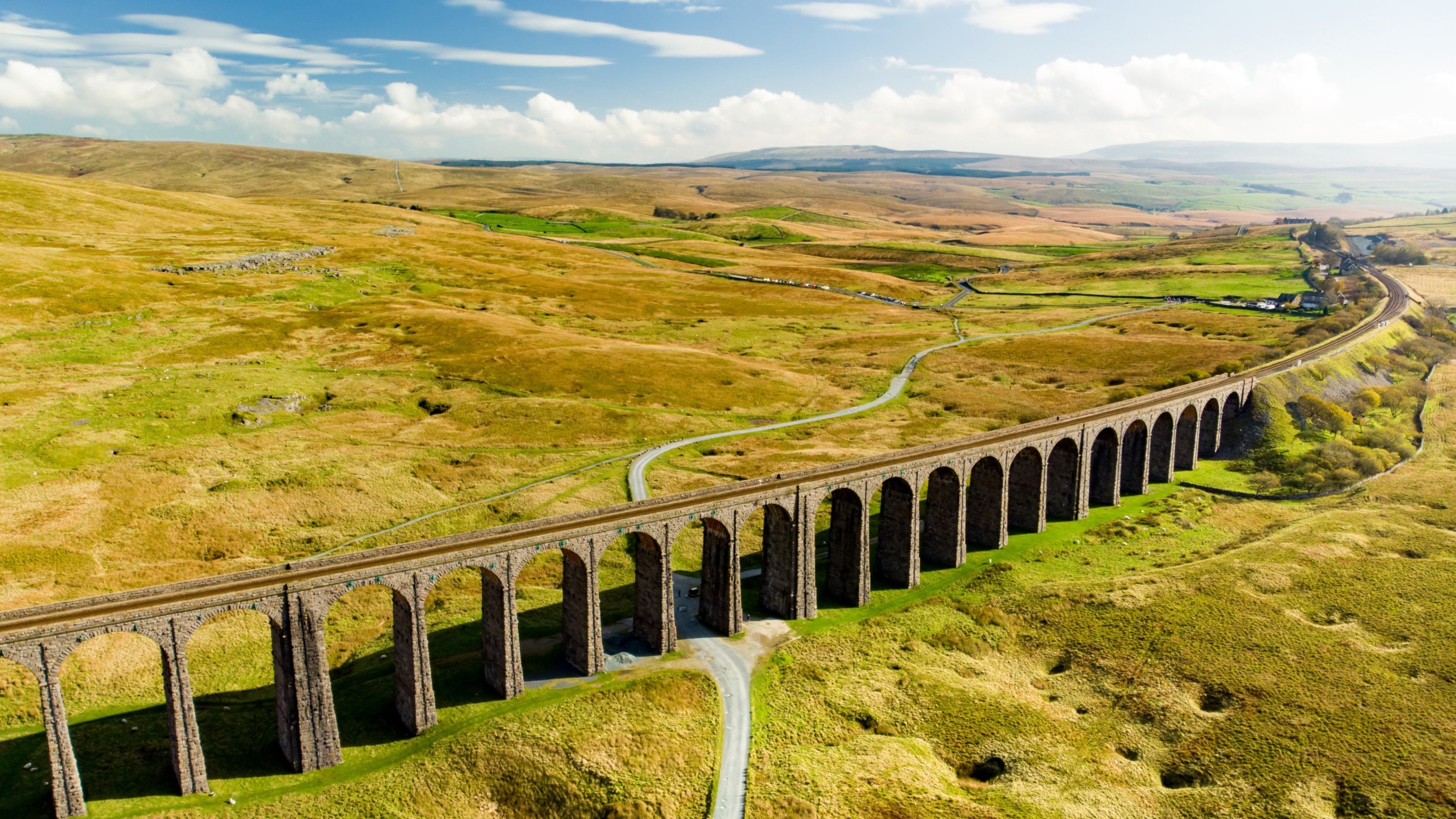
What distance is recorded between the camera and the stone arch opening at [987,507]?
265 feet

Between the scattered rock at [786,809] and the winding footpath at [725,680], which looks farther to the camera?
the winding footpath at [725,680]

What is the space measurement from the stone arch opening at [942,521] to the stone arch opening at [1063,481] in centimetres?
1577

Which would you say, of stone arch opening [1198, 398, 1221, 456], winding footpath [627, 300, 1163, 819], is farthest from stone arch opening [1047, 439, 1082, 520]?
winding footpath [627, 300, 1163, 819]

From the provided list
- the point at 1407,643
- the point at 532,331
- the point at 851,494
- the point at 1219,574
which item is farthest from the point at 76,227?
the point at 1407,643

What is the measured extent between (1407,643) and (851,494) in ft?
136

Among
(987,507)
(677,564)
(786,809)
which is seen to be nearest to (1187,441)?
(987,507)

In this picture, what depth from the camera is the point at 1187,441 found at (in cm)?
10581

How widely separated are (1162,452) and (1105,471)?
44.6 ft

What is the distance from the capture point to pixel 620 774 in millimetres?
49031

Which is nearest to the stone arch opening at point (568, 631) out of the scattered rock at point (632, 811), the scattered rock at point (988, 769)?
the scattered rock at point (632, 811)

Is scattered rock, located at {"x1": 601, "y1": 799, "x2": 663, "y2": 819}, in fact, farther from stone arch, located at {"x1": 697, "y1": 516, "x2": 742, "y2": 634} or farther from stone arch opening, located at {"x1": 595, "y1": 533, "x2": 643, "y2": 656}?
stone arch, located at {"x1": 697, "y1": 516, "x2": 742, "y2": 634}

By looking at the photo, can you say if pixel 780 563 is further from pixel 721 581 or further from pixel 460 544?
pixel 460 544

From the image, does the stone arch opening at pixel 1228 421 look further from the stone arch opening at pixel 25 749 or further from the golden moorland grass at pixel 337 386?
the stone arch opening at pixel 25 749

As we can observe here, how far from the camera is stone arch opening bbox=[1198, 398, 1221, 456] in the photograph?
11106 centimetres
